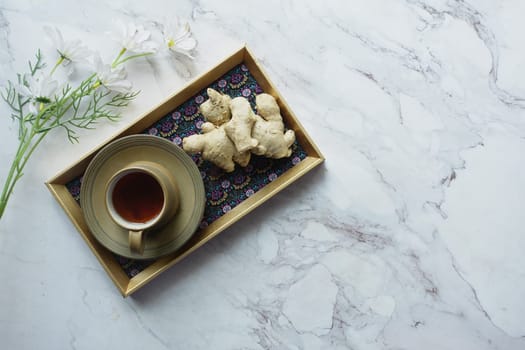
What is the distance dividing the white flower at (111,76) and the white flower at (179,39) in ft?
0.44

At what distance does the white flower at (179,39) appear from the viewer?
117 centimetres

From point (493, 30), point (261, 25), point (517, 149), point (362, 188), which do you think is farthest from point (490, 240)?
point (261, 25)

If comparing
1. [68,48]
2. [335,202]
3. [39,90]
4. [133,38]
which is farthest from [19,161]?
[335,202]

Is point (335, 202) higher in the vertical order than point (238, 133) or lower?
lower

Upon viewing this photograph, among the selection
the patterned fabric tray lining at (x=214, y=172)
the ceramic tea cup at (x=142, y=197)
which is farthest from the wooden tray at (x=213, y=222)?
the ceramic tea cup at (x=142, y=197)

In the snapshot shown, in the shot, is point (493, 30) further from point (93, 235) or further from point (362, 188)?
point (93, 235)

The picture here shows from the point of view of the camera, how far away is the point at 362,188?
1224mm

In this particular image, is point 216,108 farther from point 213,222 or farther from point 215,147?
point 213,222

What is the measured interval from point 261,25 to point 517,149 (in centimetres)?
74

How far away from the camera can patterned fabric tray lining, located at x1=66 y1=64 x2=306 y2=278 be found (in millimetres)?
1172

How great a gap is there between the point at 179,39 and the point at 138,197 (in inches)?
16.0

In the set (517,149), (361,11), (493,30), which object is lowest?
(517,149)

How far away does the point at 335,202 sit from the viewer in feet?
4.00

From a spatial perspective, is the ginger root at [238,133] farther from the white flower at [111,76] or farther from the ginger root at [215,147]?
the white flower at [111,76]
